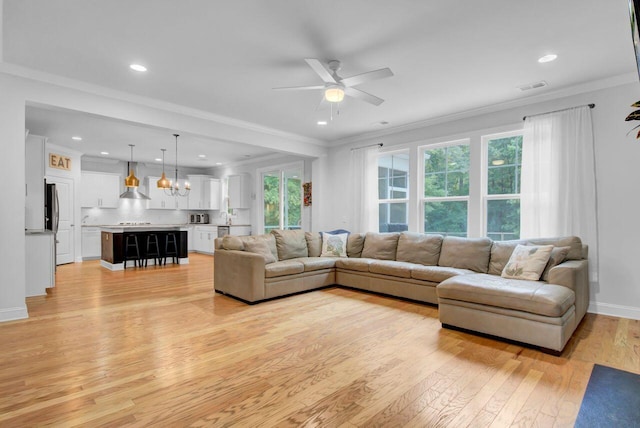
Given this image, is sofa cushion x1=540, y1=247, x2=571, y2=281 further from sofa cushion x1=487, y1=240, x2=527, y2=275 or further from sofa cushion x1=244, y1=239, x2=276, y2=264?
sofa cushion x1=244, y1=239, x2=276, y2=264

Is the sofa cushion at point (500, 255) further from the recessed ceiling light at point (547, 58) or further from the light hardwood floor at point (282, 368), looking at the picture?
the recessed ceiling light at point (547, 58)

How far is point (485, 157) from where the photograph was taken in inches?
193

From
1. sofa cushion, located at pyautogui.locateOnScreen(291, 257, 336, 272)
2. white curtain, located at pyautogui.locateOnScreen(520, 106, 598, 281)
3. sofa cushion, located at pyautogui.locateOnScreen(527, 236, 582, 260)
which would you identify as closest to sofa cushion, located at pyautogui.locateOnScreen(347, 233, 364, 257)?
sofa cushion, located at pyautogui.locateOnScreen(291, 257, 336, 272)

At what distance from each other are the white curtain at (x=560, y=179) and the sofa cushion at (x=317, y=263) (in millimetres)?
2748

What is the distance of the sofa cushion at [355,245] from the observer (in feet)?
18.5

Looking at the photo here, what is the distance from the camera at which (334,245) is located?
18.6 ft

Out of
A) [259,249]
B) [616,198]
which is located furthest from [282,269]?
[616,198]

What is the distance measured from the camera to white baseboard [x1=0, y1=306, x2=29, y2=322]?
136 inches

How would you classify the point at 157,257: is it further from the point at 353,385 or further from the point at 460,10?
the point at 460,10

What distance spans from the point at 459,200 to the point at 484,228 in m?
0.57

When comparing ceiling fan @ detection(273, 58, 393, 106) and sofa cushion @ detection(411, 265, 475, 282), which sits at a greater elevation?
ceiling fan @ detection(273, 58, 393, 106)

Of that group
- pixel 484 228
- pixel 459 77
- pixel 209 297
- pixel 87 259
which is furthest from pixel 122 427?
pixel 87 259

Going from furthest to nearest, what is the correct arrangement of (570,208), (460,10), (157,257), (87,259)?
(87,259) < (157,257) < (570,208) < (460,10)

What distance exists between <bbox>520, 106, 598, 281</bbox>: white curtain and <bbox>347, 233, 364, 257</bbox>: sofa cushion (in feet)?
7.87
